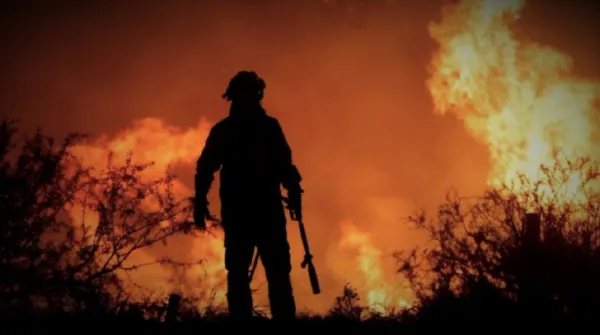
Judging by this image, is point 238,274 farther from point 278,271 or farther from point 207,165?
point 207,165

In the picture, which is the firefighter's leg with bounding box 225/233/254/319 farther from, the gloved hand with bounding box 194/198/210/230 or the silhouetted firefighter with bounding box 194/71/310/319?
the gloved hand with bounding box 194/198/210/230

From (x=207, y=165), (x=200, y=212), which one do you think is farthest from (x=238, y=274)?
(x=207, y=165)

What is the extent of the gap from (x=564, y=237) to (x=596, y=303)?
155 centimetres

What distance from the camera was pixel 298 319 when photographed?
5.08 m

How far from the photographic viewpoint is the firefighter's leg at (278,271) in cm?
443

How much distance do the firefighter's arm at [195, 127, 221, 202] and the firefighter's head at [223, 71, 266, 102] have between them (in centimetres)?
44

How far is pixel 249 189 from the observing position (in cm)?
466

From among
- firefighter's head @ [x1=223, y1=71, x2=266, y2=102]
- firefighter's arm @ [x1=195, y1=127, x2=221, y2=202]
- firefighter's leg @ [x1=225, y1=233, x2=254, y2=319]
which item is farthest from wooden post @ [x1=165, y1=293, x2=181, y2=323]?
firefighter's head @ [x1=223, y1=71, x2=266, y2=102]

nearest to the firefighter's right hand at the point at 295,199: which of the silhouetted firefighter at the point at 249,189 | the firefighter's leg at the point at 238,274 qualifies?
the silhouetted firefighter at the point at 249,189

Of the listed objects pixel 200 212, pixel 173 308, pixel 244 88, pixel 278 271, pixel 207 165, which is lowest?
pixel 173 308

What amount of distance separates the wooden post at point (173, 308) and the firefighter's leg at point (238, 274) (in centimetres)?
76

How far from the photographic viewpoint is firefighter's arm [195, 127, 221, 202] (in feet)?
15.8

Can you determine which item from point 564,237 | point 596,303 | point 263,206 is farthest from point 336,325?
point 564,237

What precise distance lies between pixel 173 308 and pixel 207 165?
1583 mm
